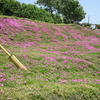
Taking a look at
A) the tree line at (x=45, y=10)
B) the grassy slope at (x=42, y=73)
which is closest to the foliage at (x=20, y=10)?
the tree line at (x=45, y=10)

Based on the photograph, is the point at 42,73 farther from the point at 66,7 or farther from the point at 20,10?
the point at 66,7

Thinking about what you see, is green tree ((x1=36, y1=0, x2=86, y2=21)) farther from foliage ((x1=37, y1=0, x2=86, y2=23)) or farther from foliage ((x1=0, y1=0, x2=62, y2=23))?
foliage ((x1=0, y1=0, x2=62, y2=23))

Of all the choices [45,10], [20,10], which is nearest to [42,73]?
[20,10]

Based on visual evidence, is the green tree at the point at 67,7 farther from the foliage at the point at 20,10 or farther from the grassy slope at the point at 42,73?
the grassy slope at the point at 42,73

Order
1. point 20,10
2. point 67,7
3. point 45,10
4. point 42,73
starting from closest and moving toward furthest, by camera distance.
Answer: point 42,73, point 20,10, point 45,10, point 67,7

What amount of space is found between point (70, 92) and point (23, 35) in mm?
19967

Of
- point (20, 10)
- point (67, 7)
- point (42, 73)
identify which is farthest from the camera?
point (67, 7)

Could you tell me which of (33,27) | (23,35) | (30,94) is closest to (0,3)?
(33,27)

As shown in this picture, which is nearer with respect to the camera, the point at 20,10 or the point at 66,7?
the point at 20,10

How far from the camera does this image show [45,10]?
152 feet

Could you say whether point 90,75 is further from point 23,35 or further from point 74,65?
point 23,35

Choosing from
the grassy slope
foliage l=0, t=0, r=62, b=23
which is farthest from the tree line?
the grassy slope

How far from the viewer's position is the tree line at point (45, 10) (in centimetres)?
3379

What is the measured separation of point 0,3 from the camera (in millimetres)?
31578
